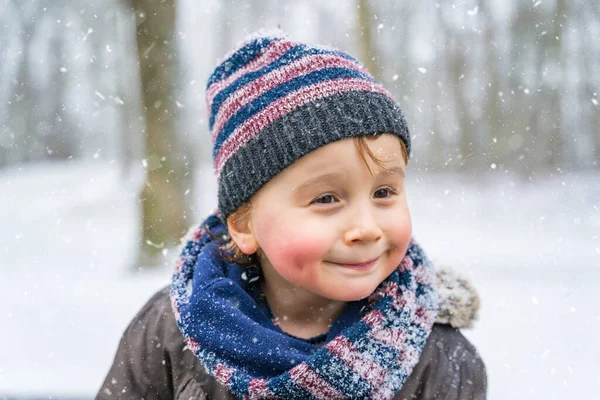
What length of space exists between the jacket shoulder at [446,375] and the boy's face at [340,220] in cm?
28

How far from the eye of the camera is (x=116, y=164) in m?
11.8

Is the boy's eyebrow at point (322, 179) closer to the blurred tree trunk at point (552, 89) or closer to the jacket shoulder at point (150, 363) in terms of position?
the jacket shoulder at point (150, 363)

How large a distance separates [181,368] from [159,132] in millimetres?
4599

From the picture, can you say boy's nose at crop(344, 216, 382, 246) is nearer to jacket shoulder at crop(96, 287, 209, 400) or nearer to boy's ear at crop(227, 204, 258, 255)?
boy's ear at crop(227, 204, 258, 255)

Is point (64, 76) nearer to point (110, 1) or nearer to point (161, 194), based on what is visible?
point (110, 1)

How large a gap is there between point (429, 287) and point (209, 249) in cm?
64

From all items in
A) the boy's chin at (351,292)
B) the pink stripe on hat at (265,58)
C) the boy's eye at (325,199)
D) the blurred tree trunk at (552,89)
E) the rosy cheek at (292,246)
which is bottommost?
the boy's chin at (351,292)

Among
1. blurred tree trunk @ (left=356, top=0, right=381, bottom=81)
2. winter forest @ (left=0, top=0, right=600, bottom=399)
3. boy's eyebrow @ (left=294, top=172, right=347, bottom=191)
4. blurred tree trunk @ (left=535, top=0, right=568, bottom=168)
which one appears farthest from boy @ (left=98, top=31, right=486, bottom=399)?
blurred tree trunk @ (left=535, top=0, right=568, bottom=168)

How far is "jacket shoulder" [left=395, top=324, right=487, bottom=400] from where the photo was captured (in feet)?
5.43

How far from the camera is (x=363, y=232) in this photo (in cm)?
147

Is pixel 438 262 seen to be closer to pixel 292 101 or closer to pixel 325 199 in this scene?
pixel 325 199

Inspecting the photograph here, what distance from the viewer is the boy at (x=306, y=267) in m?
1.53

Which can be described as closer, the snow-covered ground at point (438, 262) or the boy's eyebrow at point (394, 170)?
the boy's eyebrow at point (394, 170)

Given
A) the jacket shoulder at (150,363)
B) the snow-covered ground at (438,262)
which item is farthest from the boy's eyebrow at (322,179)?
the snow-covered ground at (438,262)
